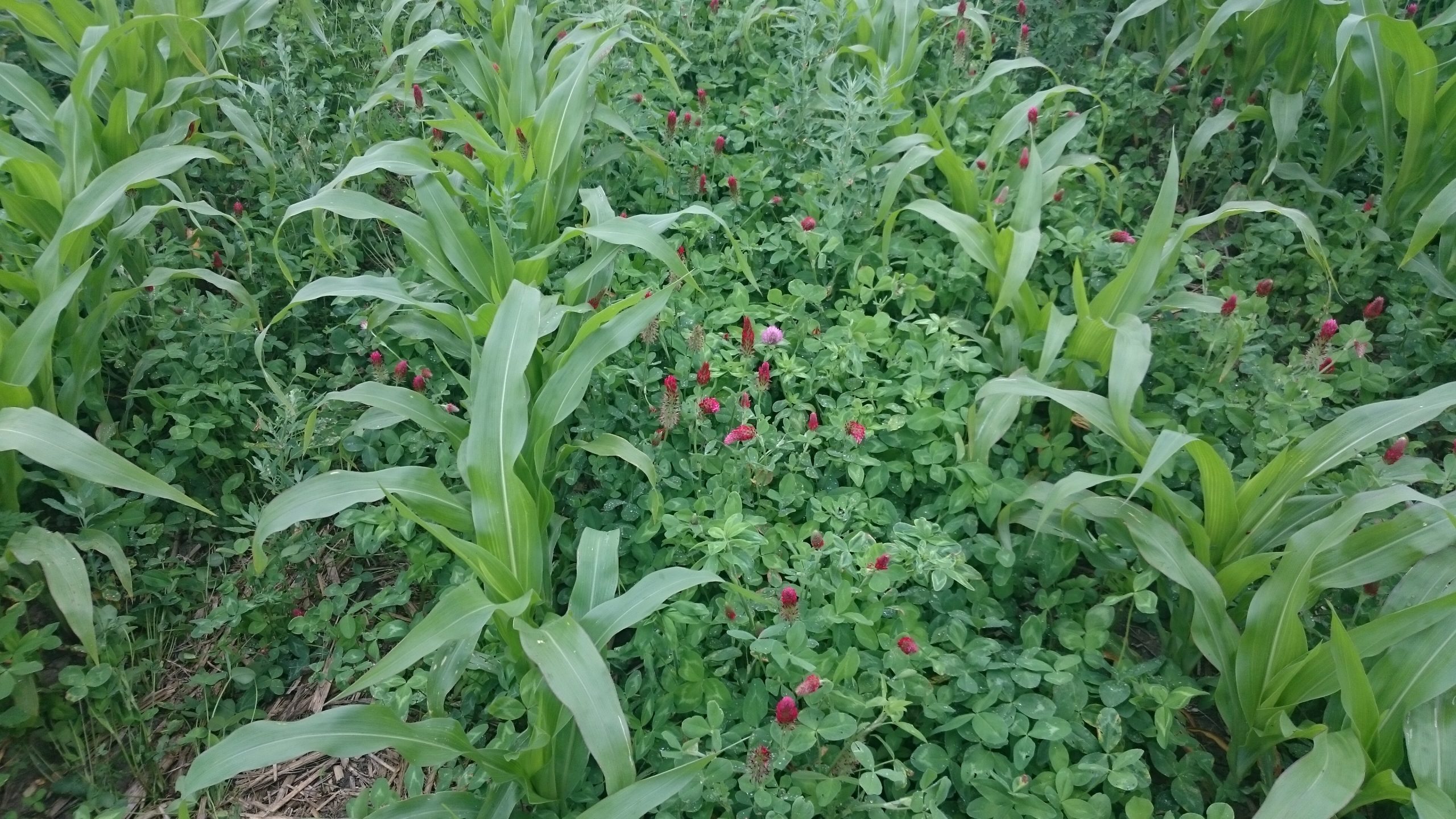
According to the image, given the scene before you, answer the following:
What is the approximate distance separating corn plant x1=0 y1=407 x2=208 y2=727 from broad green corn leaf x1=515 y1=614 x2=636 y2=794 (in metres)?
0.80

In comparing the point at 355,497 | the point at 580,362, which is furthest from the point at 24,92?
the point at 580,362

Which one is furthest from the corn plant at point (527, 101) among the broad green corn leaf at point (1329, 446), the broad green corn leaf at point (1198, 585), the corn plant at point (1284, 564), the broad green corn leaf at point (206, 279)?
the broad green corn leaf at point (1329, 446)

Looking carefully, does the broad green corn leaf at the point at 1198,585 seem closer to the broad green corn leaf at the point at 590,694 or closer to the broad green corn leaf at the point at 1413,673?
the broad green corn leaf at the point at 1413,673

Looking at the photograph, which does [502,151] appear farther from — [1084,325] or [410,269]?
[1084,325]

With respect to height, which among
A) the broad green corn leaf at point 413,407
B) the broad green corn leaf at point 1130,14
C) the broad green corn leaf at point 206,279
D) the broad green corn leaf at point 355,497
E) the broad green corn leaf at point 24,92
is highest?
the broad green corn leaf at point 1130,14

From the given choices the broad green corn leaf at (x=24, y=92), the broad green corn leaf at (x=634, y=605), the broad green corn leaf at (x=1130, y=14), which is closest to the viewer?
the broad green corn leaf at (x=634, y=605)

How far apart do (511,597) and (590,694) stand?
27cm

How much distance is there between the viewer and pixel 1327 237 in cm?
245

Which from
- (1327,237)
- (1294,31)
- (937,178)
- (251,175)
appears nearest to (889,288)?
(937,178)

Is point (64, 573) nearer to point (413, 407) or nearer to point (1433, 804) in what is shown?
point (413, 407)

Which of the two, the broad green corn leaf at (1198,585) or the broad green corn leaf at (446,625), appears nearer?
the broad green corn leaf at (446,625)

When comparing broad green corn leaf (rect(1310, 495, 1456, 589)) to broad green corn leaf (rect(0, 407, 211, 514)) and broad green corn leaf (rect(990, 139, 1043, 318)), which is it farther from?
broad green corn leaf (rect(0, 407, 211, 514))

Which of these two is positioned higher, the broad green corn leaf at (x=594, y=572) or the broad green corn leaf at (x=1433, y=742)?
the broad green corn leaf at (x=594, y=572)

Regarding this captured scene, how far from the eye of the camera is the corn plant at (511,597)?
123 cm
